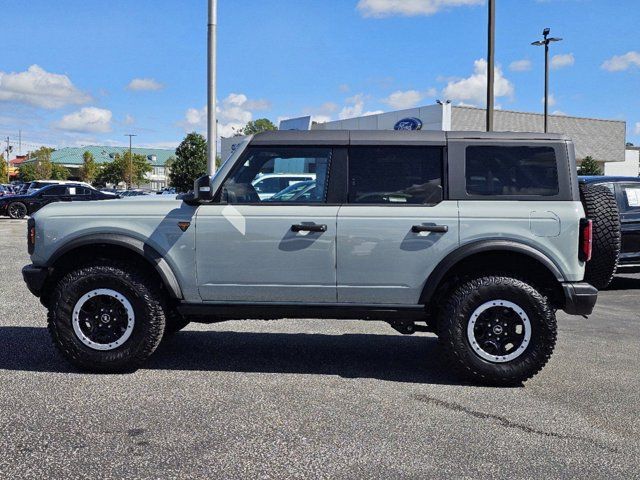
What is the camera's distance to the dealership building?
127 feet

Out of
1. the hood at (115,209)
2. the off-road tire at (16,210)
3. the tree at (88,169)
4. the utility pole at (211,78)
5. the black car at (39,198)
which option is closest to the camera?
the hood at (115,209)

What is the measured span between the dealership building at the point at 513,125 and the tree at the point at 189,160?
2.30m

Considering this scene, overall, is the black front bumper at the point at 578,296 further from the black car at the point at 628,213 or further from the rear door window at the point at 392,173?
the black car at the point at 628,213

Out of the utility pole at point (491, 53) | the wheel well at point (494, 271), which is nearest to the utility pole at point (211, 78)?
the utility pole at point (491, 53)

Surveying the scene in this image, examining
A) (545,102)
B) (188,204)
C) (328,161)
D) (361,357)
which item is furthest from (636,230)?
(545,102)

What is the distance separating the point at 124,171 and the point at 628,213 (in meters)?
93.7

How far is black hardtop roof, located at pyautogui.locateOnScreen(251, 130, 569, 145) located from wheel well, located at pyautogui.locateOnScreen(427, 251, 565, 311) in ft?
3.05

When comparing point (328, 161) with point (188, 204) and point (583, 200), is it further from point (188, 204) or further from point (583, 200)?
point (583, 200)

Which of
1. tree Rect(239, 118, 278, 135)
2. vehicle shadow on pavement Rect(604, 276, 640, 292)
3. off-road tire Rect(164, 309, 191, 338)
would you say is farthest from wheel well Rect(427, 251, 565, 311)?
tree Rect(239, 118, 278, 135)

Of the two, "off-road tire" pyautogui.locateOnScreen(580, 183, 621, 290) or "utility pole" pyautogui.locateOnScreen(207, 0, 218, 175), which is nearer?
"off-road tire" pyautogui.locateOnScreen(580, 183, 621, 290)

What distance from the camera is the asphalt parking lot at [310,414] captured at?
3502mm

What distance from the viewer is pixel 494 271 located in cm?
522

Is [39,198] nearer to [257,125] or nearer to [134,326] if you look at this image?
[134,326]

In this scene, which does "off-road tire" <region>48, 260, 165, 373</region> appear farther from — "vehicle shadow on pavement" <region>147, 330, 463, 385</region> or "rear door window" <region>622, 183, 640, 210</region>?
"rear door window" <region>622, 183, 640, 210</region>
